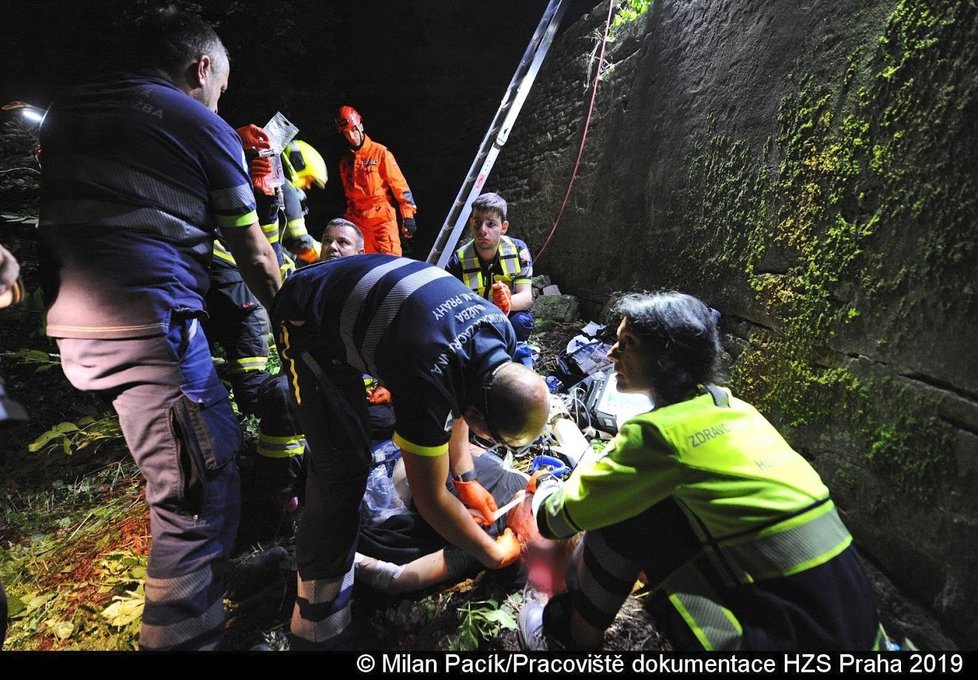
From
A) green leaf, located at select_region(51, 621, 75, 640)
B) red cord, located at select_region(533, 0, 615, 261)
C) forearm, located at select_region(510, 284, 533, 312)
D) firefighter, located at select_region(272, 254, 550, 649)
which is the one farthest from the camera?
red cord, located at select_region(533, 0, 615, 261)

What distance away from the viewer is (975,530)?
4.98ft

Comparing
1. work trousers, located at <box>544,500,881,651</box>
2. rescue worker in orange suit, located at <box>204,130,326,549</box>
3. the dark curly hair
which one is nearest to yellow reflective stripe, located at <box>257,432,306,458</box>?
rescue worker in orange suit, located at <box>204,130,326,549</box>

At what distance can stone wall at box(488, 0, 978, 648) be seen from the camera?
1.60m

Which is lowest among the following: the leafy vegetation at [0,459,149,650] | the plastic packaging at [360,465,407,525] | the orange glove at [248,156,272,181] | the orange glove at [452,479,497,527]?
the leafy vegetation at [0,459,149,650]

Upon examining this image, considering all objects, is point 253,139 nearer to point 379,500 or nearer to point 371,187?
point 379,500

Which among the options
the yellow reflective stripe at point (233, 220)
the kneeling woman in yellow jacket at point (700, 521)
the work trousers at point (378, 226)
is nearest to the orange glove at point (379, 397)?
the yellow reflective stripe at point (233, 220)

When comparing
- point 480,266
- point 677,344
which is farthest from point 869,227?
point 480,266

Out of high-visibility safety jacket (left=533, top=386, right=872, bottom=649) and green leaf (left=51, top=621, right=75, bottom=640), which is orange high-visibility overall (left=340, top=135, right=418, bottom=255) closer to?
green leaf (left=51, top=621, right=75, bottom=640)

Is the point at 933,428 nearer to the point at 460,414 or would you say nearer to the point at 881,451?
the point at 881,451

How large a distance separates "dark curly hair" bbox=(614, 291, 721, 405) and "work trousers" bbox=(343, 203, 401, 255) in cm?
455

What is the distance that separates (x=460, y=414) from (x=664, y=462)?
0.64 meters

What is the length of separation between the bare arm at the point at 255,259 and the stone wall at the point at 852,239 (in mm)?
2561

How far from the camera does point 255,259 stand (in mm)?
1673

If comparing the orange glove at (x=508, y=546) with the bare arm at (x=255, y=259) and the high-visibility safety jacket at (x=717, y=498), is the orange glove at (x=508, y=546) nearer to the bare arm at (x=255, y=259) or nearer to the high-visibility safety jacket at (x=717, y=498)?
the high-visibility safety jacket at (x=717, y=498)
